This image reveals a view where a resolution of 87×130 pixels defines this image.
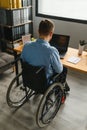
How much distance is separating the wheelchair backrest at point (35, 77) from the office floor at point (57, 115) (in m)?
0.47

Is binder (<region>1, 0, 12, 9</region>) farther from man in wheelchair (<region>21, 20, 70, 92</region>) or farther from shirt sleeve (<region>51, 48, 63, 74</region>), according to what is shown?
shirt sleeve (<region>51, 48, 63, 74</region>)

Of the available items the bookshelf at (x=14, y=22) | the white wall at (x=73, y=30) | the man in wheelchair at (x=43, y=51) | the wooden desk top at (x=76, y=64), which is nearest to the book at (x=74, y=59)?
the wooden desk top at (x=76, y=64)

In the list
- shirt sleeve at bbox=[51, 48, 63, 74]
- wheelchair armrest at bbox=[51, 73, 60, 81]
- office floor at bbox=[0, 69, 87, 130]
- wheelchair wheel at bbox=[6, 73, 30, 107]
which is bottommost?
office floor at bbox=[0, 69, 87, 130]

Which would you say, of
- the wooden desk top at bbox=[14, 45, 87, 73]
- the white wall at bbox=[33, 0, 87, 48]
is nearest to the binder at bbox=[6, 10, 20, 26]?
the white wall at bbox=[33, 0, 87, 48]

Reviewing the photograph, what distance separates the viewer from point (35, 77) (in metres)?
1.76

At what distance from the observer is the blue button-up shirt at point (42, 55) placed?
5.45 feet

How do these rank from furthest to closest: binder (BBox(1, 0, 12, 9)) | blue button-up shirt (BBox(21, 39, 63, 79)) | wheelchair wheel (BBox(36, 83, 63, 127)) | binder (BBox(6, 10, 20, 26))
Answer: binder (BBox(6, 10, 20, 26)) < binder (BBox(1, 0, 12, 9)) < wheelchair wheel (BBox(36, 83, 63, 127)) < blue button-up shirt (BBox(21, 39, 63, 79))

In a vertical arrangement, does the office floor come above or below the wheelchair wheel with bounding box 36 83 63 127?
below

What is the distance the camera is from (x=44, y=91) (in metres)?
1.87

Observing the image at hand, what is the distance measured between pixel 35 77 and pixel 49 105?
0.45 metres

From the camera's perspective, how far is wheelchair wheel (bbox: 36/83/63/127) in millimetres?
1791

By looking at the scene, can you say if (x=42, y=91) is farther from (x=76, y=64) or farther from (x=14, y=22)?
(x=14, y=22)

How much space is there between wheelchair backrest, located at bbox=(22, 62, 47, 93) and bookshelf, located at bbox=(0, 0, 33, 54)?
167 cm

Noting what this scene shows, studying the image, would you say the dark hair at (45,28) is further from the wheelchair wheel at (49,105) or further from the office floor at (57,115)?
the office floor at (57,115)
